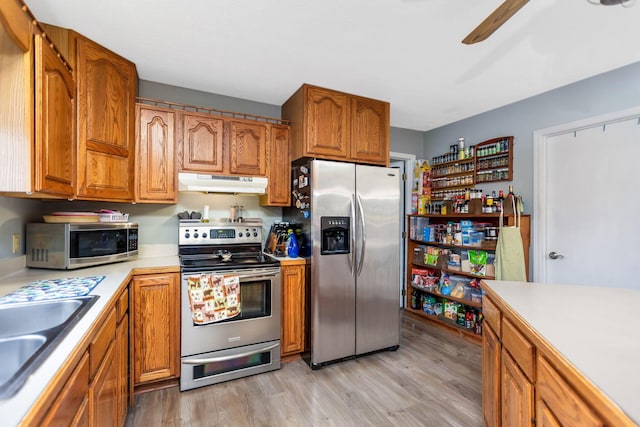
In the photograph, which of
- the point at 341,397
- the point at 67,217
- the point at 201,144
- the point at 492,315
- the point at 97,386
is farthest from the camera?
the point at 201,144

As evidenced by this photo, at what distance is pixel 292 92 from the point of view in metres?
2.81

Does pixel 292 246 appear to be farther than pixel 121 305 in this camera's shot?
Yes

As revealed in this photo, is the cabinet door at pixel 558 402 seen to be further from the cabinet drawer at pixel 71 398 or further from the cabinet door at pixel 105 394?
the cabinet door at pixel 105 394

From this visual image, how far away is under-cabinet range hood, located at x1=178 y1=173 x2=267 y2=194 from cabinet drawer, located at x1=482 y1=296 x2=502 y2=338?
1.96 meters

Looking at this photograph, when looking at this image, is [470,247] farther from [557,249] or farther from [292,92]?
[292,92]

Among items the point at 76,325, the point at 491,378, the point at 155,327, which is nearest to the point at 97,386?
the point at 76,325

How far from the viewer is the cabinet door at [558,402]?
28.3 inches

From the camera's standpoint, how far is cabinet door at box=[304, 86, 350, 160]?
8.57 feet

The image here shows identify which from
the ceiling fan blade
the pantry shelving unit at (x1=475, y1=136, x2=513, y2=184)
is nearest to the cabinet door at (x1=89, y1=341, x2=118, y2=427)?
the ceiling fan blade

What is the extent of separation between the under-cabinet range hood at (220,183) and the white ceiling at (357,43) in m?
0.86

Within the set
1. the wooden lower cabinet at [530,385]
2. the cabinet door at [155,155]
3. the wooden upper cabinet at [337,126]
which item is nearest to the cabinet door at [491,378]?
the wooden lower cabinet at [530,385]

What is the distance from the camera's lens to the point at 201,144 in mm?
2523

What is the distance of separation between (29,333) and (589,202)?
364cm

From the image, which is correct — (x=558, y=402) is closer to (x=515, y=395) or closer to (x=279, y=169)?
(x=515, y=395)
